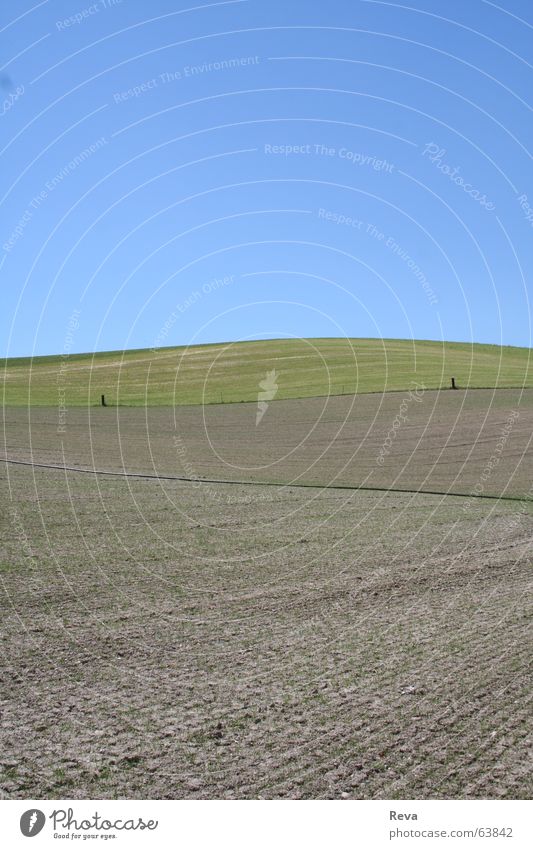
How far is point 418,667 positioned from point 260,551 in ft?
21.3

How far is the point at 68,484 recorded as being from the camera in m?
23.6

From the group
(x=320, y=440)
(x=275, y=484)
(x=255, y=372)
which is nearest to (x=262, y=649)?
(x=275, y=484)

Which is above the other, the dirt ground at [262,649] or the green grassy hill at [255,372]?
the green grassy hill at [255,372]

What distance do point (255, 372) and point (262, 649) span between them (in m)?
71.9

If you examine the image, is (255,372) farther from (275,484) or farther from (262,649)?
(262,649)

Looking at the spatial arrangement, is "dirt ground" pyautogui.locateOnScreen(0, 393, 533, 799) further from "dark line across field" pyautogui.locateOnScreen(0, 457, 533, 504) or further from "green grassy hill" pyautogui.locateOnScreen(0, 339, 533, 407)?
"green grassy hill" pyautogui.locateOnScreen(0, 339, 533, 407)

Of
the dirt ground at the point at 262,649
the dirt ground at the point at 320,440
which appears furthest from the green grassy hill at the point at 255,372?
the dirt ground at the point at 262,649

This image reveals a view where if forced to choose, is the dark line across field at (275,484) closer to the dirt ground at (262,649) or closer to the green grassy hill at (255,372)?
the dirt ground at (262,649)

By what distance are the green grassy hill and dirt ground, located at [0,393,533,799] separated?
46.4 meters

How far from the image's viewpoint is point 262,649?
8.95 metres

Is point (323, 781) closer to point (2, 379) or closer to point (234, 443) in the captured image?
point (234, 443)

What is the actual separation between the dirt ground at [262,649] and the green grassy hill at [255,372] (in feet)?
152

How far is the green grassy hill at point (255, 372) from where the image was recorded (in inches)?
2717

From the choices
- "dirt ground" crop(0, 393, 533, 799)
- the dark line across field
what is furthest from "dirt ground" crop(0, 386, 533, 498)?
"dirt ground" crop(0, 393, 533, 799)
